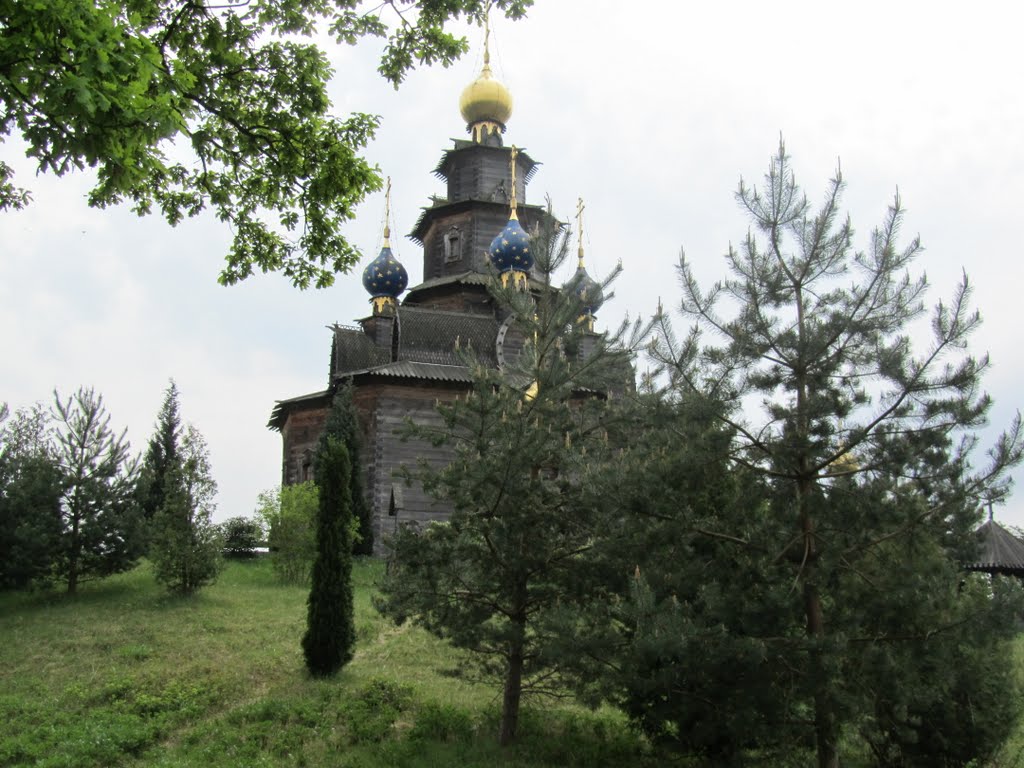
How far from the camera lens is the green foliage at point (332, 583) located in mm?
12531

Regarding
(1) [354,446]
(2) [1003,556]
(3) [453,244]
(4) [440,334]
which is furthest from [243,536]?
(2) [1003,556]

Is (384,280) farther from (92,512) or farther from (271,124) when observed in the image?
(271,124)

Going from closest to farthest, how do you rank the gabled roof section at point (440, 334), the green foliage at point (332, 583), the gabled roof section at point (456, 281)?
1. the green foliage at point (332, 583)
2. the gabled roof section at point (440, 334)
3. the gabled roof section at point (456, 281)

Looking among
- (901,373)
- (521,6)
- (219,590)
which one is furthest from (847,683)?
(219,590)

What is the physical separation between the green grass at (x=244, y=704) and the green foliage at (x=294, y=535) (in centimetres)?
360

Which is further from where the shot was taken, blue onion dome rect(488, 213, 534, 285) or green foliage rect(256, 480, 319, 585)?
blue onion dome rect(488, 213, 534, 285)

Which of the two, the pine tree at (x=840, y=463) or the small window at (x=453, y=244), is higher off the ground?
the small window at (x=453, y=244)

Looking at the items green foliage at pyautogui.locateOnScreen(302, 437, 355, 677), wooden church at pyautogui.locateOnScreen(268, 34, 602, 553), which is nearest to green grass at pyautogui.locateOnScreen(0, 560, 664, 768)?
green foliage at pyautogui.locateOnScreen(302, 437, 355, 677)

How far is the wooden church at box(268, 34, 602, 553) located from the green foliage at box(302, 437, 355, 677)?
6557 mm

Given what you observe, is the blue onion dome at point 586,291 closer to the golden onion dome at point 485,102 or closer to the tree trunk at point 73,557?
the tree trunk at point 73,557

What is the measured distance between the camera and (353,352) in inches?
1072

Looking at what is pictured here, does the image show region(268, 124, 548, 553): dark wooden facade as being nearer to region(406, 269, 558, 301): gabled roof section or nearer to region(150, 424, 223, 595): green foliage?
region(406, 269, 558, 301): gabled roof section

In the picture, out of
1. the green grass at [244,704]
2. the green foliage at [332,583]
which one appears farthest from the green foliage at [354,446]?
the green foliage at [332,583]

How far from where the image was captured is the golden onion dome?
102 ft
